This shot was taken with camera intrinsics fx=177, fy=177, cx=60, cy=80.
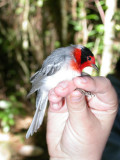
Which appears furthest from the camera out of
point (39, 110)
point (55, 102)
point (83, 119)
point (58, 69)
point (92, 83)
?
point (39, 110)

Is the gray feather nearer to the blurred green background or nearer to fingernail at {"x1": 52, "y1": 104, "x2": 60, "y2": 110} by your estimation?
fingernail at {"x1": 52, "y1": 104, "x2": 60, "y2": 110}

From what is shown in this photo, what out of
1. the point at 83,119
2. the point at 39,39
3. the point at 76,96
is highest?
the point at 39,39

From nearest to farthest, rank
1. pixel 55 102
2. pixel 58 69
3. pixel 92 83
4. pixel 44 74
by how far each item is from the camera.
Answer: pixel 92 83, pixel 55 102, pixel 58 69, pixel 44 74

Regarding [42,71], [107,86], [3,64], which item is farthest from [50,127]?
[3,64]

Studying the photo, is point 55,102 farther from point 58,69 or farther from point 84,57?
point 84,57

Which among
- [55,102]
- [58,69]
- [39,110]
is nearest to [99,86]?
[55,102]

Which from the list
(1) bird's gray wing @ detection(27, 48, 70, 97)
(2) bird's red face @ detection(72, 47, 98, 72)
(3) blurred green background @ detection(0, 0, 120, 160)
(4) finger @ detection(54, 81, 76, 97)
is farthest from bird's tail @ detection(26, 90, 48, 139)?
(3) blurred green background @ detection(0, 0, 120, 160)

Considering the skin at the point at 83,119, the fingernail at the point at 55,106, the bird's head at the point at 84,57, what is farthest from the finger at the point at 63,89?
the bird's head at the point at 84,57

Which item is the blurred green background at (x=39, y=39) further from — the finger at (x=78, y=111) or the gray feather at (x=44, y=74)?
the finger at (x=78, y=111)
